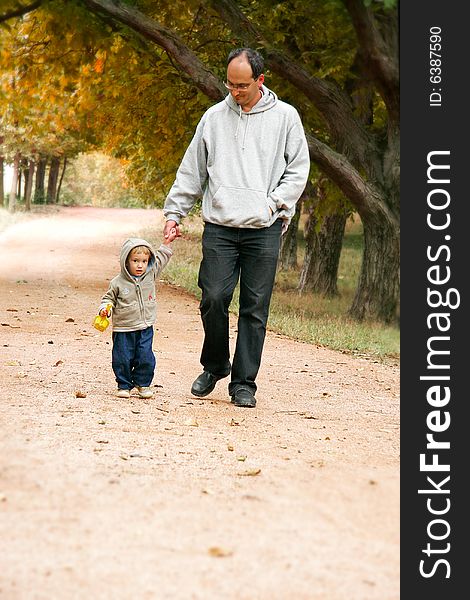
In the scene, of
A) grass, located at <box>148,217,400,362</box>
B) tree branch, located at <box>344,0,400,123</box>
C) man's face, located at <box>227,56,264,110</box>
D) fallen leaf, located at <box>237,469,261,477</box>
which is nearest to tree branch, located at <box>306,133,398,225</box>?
grass, located at <box>148,217,400,362</box>

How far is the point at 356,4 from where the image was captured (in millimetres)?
10664

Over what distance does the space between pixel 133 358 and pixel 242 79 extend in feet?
6.79

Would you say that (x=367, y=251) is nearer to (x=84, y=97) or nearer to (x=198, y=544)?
(x=84, y=97)

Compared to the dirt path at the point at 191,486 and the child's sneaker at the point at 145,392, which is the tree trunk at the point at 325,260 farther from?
the child's sneaker at the point at 145,392

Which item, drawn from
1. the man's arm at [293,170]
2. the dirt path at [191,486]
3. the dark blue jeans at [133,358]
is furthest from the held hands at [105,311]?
the man's arm at [293,170]

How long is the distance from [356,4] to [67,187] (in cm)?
6646

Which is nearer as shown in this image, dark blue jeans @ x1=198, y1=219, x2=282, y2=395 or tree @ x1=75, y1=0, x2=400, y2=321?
dark blue jeans @ x1=198, y1=219, x2=282, y2=395

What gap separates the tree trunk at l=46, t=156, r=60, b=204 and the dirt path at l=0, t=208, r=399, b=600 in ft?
148

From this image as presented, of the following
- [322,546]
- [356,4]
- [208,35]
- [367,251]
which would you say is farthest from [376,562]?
[208,35]

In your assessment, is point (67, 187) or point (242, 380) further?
point (67, 187)

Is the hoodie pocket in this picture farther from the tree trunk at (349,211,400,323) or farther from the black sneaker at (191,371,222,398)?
the tree trunk at (349,211,400,323)

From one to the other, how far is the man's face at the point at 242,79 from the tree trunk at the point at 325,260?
496 inches

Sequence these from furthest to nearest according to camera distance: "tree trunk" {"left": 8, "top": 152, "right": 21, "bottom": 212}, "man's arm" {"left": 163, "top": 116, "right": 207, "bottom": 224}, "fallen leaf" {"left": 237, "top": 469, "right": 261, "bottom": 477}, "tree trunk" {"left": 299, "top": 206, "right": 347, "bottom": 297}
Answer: "tree trunk" {"left": 8, "top": 152, "right": 21, "bottom": 212} < "tree trunk" {"left": 299, "top": 206, "right": 347, "bottom": 297} < "man's arm" {"left": 163, "top": 116, "right": 207, "bottom": 224} < "fallen leaf" {"left": 237, "top": 469, "right": 261, "bottom": 477}

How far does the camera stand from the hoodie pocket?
6.93m
